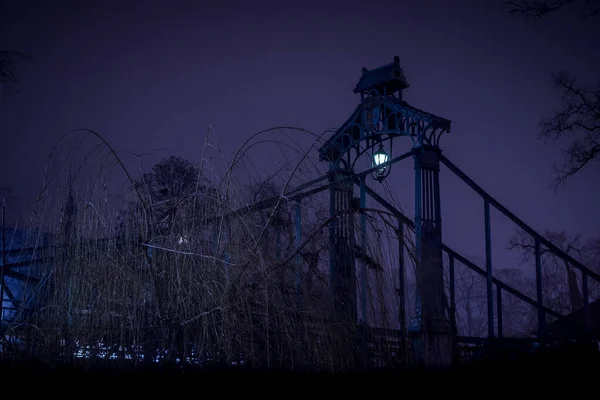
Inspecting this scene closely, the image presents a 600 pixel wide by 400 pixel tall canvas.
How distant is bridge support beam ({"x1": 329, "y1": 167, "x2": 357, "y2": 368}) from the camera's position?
11.3ft

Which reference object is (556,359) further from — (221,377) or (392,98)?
(392,98)

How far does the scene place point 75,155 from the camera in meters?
4.00

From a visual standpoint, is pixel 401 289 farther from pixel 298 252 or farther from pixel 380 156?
pixel 380 156

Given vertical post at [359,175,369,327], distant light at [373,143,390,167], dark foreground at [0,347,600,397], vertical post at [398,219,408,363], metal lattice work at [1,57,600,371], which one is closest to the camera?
dark foreground at [0,347,600,397]

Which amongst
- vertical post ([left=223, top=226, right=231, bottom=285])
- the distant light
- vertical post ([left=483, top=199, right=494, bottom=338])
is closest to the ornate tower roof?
the distant light

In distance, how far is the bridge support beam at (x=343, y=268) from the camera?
3438 millimetres

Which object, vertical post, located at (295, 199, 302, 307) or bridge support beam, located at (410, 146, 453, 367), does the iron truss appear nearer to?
bridge support beam, located at (410, 146, 453, 367)

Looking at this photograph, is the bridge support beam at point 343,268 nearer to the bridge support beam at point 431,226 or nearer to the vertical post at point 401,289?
the vertical post at point 401,289

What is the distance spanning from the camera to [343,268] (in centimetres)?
384

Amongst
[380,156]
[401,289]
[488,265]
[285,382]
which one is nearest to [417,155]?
[380,156]

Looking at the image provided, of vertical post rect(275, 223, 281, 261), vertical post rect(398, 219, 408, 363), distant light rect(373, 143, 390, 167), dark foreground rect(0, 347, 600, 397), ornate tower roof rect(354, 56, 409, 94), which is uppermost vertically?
ornate tower roof rect(354, 56, 409, 94)

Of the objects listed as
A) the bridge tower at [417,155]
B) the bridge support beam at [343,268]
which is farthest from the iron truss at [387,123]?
the bridge support beam at [343,268]

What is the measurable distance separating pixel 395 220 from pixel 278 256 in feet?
3.18

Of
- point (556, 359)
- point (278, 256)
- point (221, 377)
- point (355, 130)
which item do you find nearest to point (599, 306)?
point (355, 130)
